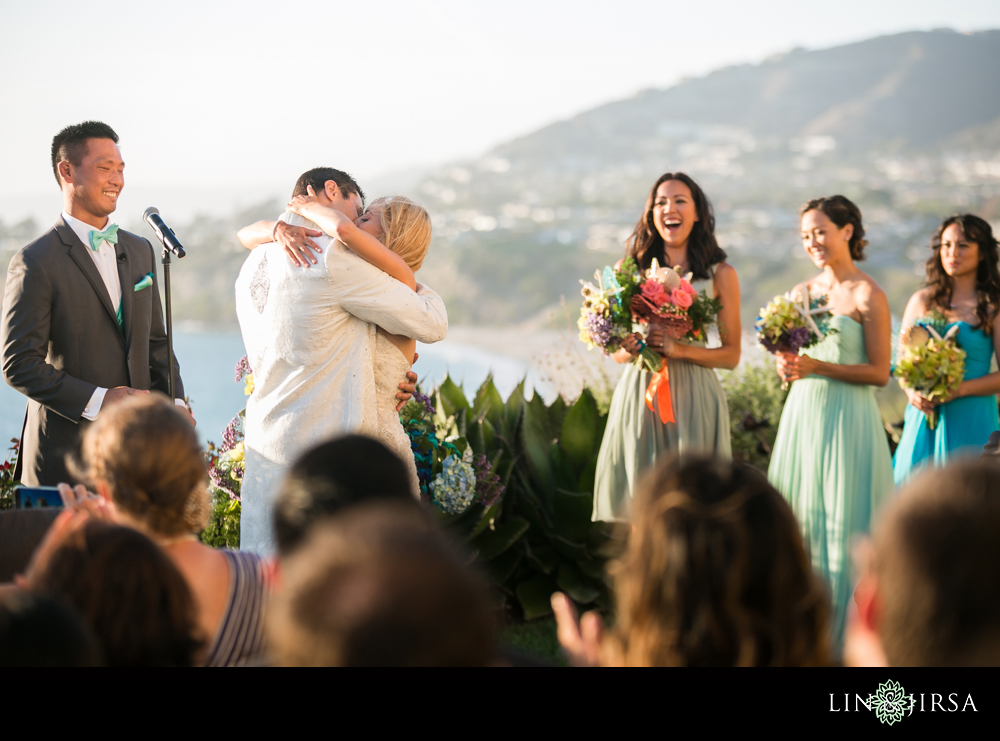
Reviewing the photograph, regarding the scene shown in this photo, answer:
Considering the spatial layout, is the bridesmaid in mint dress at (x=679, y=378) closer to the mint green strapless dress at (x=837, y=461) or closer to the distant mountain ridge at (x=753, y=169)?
the mint green strapless dress at (x=837, y=461)

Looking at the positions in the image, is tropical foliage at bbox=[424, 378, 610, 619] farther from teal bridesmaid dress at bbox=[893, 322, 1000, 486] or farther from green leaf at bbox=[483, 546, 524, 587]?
teal bridesmaid dress at bbox=[893, 322, 1000, 486]

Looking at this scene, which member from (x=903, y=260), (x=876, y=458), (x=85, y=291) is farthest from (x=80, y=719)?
(x=903, y=260)

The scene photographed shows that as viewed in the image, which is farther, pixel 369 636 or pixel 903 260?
pixel 903 260

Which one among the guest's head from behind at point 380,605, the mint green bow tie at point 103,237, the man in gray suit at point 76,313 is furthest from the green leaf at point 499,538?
the guest's head from behind at point 380,605

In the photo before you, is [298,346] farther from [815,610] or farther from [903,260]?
[903,260]

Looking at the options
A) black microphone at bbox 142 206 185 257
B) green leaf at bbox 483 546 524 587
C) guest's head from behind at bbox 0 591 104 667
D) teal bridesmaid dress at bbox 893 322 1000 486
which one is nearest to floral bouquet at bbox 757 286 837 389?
teal bridesmaid dress at bbox 893 322 1000 486

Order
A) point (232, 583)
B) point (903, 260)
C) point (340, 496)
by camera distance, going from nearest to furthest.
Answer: point (340, 496) → point (232, 583) → point (903, 260)

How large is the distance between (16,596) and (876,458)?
392 cm

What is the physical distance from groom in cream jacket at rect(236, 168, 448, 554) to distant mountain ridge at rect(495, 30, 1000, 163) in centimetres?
6909

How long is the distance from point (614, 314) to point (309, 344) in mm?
1611

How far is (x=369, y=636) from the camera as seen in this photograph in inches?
38.9

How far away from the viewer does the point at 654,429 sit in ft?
13.5

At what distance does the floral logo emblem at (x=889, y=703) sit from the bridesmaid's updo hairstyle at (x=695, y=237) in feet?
10.2

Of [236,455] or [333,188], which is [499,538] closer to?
[236,455]
